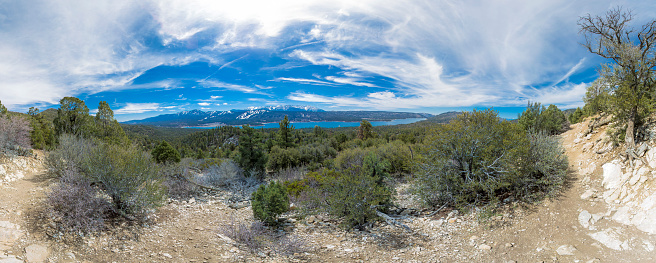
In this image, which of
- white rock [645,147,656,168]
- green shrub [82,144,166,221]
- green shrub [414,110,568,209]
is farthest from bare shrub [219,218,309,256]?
white rock [645,147,656,168]

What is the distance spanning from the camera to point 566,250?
5309 mm

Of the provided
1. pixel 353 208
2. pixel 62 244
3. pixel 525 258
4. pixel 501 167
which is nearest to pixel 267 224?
pixel 353 208

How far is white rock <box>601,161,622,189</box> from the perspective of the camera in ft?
21.9

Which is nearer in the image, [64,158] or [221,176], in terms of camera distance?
[64,158]

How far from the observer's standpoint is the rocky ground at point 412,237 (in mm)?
4953

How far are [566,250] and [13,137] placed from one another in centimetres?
1795

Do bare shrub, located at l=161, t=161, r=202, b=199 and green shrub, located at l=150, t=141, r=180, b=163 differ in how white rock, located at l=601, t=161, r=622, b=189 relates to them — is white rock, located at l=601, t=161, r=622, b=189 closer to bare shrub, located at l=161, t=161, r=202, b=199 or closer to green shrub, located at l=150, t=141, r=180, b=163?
bare shrub, located at l=161, t=161, r=202, b=199

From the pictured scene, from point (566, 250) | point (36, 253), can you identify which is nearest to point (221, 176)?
point (36, 253)

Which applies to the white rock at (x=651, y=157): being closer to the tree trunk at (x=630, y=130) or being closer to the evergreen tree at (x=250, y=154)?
the tree trunk at (x=630, y=130)

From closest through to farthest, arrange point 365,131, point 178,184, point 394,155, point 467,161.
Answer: point 467,161 < point 178,184 < point 394,155 < point 365,131

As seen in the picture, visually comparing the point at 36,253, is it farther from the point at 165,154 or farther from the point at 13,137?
the point at 165,154

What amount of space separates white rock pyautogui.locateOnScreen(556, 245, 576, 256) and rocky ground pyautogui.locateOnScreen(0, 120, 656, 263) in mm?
26

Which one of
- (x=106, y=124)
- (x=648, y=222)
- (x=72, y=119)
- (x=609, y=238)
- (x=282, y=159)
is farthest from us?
(x=282, y=159)

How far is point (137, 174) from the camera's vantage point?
7.43 m
